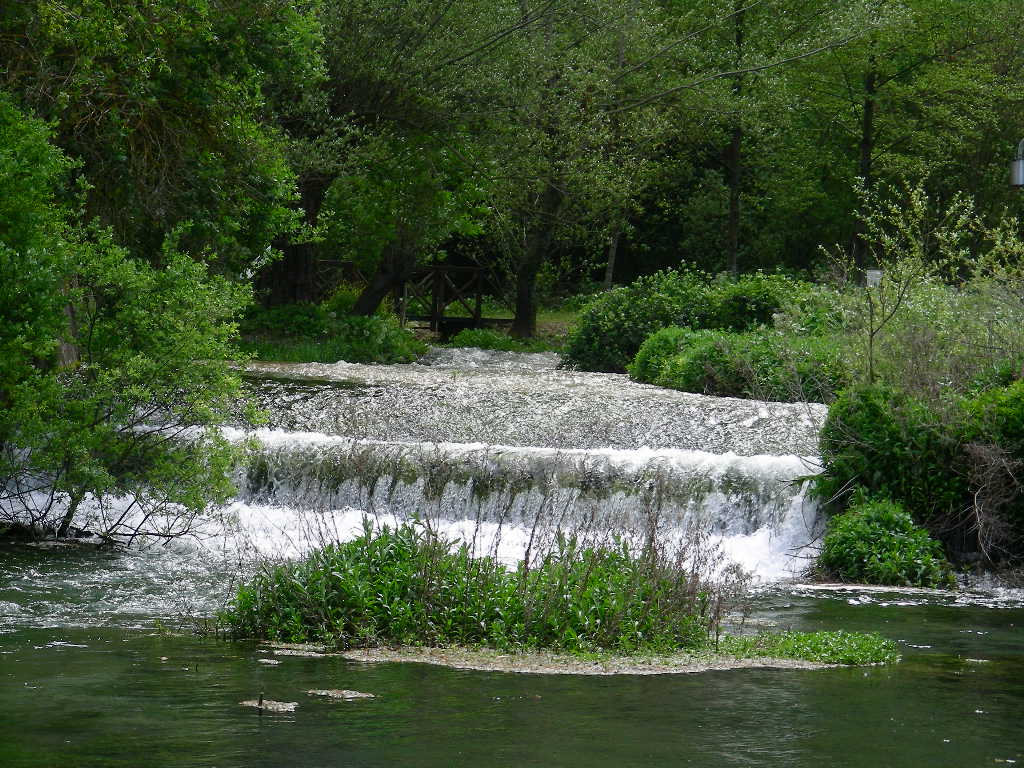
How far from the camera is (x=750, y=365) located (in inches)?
742

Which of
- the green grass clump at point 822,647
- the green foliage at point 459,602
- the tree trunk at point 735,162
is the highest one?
the tree trunk at point 735,162

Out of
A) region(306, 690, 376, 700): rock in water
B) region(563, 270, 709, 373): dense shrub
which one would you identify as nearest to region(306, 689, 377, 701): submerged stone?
region(306, 690, 376, 700): rock in water

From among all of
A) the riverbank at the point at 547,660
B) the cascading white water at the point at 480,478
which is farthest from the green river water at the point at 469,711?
the cascading white water at the point at 480,478

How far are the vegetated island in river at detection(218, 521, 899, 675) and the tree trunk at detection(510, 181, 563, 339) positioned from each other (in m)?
21.6

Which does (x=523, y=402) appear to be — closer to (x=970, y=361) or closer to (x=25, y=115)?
(x=970, y=361)

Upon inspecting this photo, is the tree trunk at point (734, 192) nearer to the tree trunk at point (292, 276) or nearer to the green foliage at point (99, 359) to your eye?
the tree trunk at point (292, 276)

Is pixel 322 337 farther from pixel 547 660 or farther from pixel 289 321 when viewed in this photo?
pixel 547 660

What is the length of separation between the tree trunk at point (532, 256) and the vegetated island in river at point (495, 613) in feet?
70.9

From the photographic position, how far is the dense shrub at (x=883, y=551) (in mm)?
11680

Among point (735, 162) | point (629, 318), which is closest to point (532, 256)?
point (629, 318)

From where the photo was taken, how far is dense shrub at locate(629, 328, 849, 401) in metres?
17.5

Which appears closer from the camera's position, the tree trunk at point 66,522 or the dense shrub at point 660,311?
the tree trunk at point 66,522

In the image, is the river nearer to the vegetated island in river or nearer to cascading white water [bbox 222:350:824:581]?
cascading white water [bbox 222:350:824:581]

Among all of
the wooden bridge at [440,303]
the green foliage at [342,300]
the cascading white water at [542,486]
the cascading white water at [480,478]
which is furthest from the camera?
the wooden bridge at [440,303]
